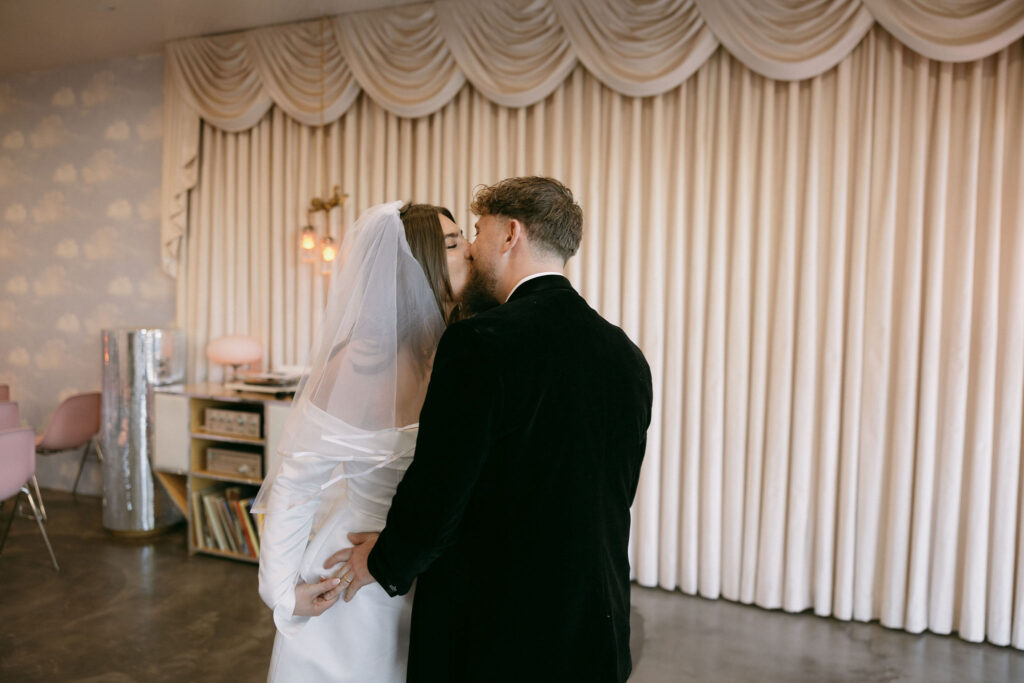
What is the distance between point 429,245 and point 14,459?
9.70 ft

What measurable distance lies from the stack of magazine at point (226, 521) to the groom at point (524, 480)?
283 cm

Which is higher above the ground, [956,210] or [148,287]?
[956,210]

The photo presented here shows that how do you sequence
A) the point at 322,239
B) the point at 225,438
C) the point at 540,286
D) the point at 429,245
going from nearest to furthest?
the point at 540,286
the point at 429,245
the point at 225,438
the point at 322,239

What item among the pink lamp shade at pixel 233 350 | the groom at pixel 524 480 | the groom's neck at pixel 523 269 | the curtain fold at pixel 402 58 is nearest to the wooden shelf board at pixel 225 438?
the pink lamp shade at pixel 233 350

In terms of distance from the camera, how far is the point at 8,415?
4.52 meters

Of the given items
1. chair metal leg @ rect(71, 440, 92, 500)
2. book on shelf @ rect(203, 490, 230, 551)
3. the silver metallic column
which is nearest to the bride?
book on shelf @ rect(203, 490, 230, 551)

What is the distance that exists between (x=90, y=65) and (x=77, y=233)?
4.26 feet

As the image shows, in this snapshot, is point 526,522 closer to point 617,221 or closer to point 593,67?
point 617,221

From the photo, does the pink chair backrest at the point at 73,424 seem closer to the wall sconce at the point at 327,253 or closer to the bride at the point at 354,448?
the wall sconce at the point at 327,253

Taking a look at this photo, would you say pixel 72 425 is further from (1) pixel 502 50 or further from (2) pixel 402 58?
(1) pixel 502 50

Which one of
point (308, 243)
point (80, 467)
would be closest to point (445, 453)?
point (308, 243)

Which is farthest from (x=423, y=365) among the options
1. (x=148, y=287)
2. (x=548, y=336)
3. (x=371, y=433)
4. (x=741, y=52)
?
(x=148, y=287)

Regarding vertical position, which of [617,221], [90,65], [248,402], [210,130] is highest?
[90,65]

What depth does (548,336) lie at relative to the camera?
57.3 inches
